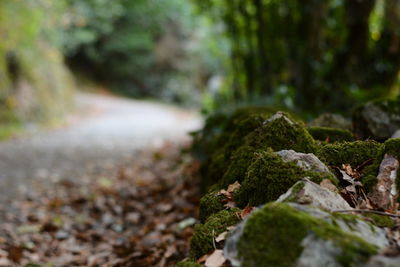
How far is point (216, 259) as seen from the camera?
1.58 meters

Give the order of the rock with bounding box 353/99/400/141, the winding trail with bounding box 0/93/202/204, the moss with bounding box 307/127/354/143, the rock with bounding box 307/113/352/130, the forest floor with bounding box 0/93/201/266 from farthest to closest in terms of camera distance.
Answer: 1. the winding trail with bounding box 0/93/202/204
2. the forest floor with bounding box 0/93/201/266
3. the rock with bounding box 307/113/352/130
4. the rock with bounding box 353/99/400/141
5. the moss with bounding box 307/127/354/143

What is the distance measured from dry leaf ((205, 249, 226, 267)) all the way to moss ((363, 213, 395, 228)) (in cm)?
62

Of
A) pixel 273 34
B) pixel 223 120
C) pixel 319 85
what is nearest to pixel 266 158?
pixel 223 120

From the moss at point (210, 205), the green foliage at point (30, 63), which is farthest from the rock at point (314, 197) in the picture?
the green foliage at point (30, 63)

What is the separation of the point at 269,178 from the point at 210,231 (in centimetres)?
38

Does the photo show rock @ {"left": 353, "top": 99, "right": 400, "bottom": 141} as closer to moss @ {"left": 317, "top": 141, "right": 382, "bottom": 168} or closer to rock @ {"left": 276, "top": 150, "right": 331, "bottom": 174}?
moss @ {"left": 317, "top": 141, "right": 382, "bottom": 168}

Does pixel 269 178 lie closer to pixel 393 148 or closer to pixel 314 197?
pixel 314 197

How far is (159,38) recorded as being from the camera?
32.2 metres

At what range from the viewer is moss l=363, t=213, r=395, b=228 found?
155 centimetres

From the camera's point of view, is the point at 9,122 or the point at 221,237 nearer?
the point at 221,237

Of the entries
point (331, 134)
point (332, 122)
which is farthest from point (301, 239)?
point (332, 122)

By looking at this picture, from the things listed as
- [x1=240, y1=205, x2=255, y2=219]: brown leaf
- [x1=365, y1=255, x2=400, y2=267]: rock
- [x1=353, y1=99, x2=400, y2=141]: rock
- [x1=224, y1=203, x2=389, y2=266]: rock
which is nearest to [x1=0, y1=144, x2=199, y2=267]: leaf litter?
[x1=240, y1=205, x2=255, y2=219]: brown leaf

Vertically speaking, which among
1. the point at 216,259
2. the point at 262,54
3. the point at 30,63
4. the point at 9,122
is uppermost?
the point at 30,63

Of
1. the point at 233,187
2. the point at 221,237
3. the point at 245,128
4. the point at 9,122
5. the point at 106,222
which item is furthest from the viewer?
the point at 9,122
